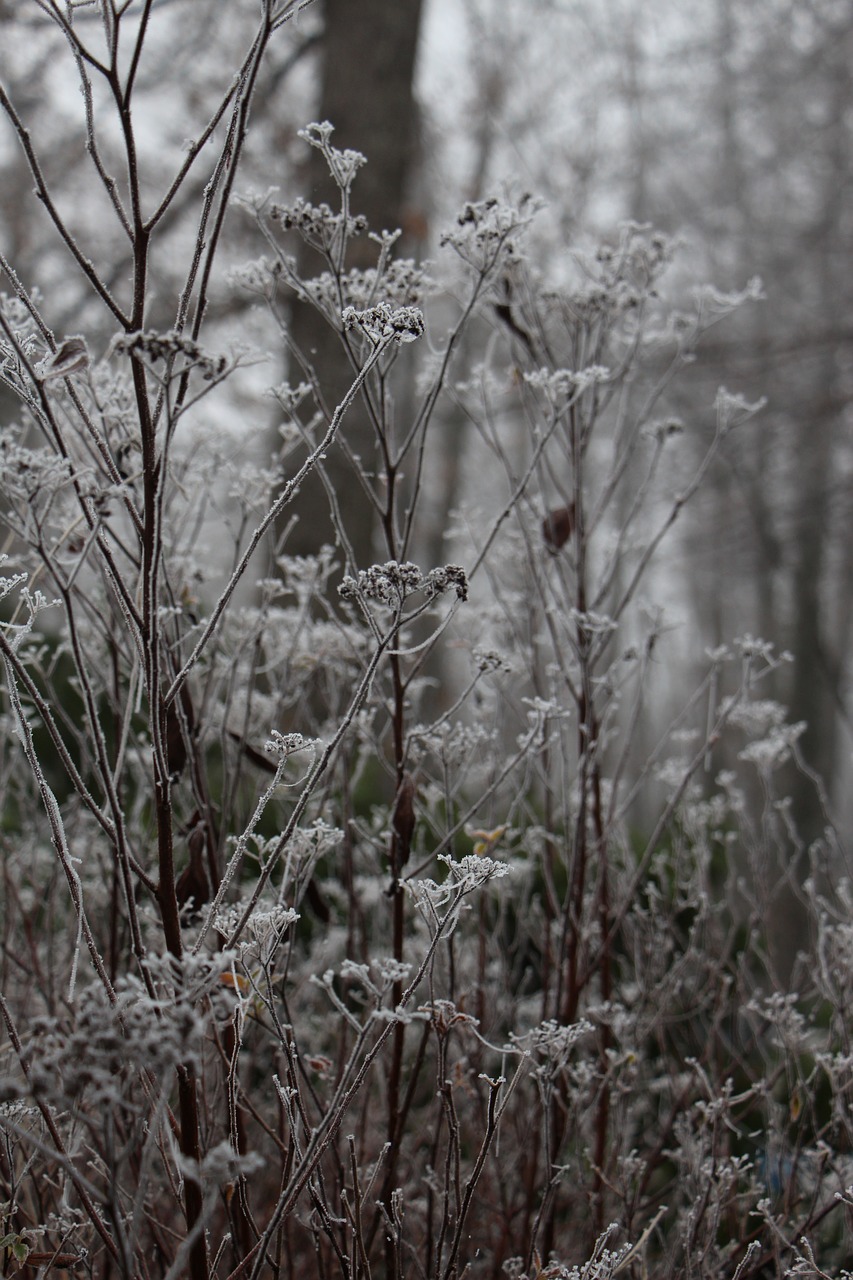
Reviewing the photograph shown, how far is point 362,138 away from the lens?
14.3 ft

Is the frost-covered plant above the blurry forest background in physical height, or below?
below

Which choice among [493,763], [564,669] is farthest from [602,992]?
[564,669]

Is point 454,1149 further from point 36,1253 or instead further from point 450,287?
point 450,287

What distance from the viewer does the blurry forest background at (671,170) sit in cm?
462

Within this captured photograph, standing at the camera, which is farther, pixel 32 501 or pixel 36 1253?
pixel 36 1253

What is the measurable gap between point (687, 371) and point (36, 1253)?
21.1ft

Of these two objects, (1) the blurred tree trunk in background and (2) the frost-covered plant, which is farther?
(1) the blurred tree trunk in background

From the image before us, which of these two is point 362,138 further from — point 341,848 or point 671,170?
point 671,170

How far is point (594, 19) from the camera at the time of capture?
10953 millimetres

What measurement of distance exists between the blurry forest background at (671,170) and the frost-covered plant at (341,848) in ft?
1.45

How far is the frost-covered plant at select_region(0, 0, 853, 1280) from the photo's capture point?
48.9 inches

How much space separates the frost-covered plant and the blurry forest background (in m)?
0.44

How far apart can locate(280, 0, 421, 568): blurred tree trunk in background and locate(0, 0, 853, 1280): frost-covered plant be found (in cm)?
117

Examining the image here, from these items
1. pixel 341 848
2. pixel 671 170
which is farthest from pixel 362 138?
pixel 671 170
